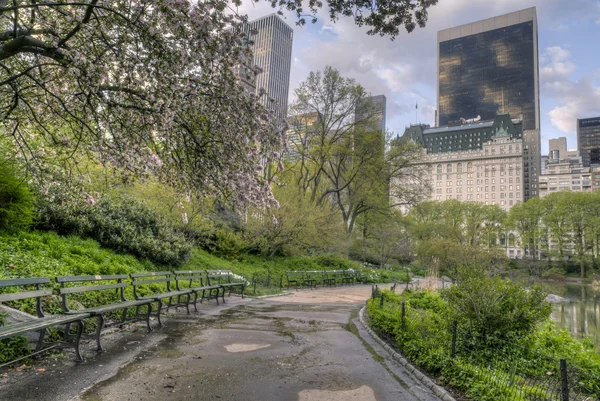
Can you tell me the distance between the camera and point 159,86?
21.0 ft

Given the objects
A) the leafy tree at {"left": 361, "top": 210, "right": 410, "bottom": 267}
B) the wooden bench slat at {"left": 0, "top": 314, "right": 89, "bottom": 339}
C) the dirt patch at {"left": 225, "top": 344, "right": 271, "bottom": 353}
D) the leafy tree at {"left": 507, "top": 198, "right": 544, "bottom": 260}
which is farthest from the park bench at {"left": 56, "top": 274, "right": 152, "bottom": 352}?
the leafy tree at {"left": 507, "top": 198, "right": 544, "bottom": 260}

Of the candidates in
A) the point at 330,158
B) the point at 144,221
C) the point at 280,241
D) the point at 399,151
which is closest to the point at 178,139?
the point at 144,221

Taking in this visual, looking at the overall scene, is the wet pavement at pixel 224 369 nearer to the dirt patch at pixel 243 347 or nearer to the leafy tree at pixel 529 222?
the dirt patch at pixel 243 347

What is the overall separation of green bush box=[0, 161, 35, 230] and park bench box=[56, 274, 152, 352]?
243cm

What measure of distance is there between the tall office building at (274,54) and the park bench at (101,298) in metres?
15.2

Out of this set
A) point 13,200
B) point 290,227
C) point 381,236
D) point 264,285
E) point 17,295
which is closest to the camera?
point 17,295

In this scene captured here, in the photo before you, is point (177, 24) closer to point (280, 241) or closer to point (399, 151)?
point (280, 241)

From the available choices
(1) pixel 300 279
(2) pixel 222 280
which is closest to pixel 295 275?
(1) pixel 300 279

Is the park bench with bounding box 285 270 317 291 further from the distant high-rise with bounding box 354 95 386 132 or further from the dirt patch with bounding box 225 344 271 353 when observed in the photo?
the distant high-rise with bounding box 354 95 386 132

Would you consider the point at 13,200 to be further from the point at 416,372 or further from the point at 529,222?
the point at 529,222

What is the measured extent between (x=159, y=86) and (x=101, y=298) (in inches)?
181

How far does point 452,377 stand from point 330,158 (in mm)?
29124

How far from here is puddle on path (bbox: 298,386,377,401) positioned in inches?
187

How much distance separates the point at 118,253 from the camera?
13688 mm
